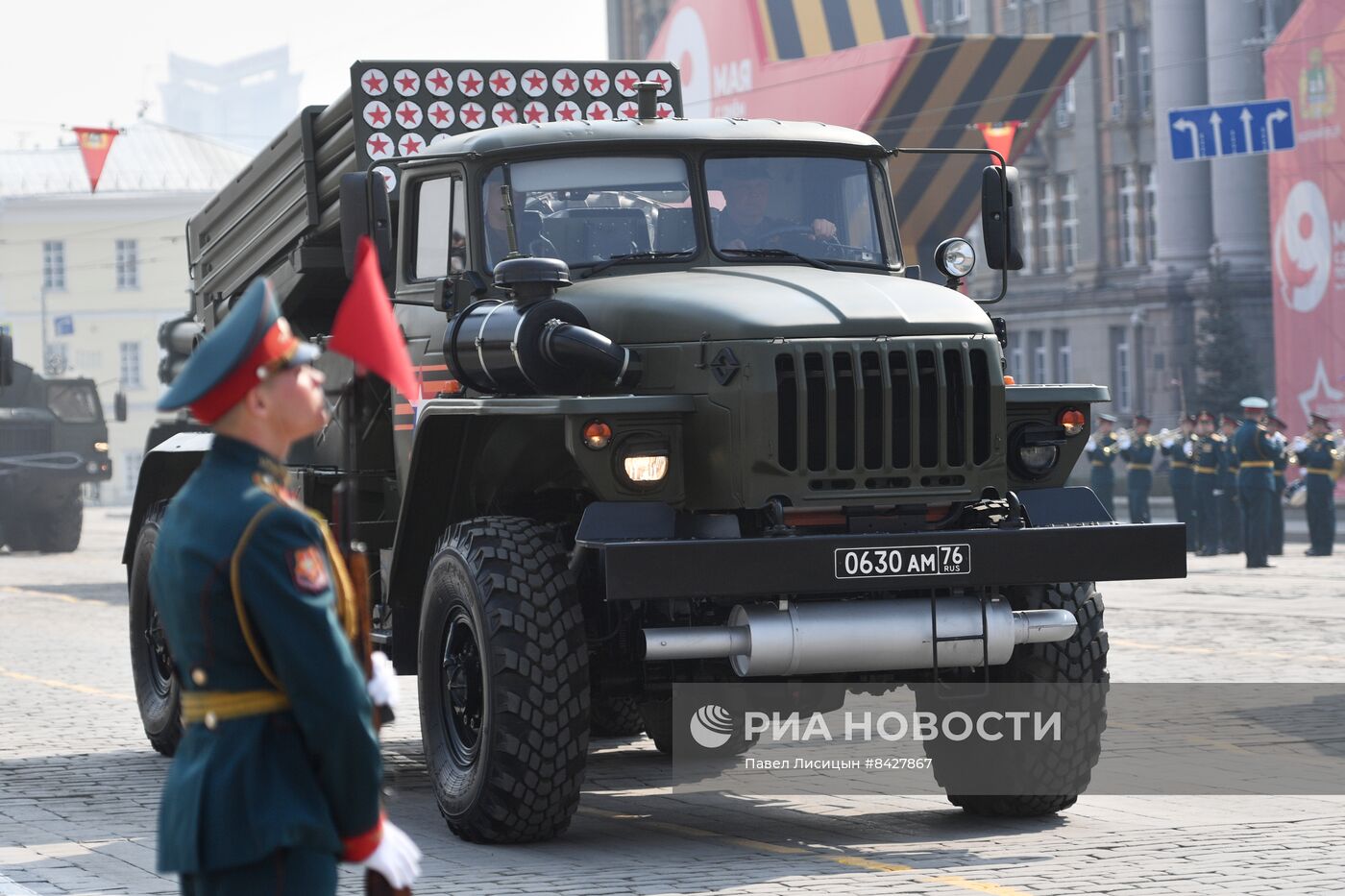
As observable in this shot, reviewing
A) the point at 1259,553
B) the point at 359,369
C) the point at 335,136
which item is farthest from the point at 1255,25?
the point at 359,369

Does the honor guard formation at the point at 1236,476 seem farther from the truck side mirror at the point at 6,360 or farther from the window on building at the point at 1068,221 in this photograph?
the window on building at the point at 1068,221

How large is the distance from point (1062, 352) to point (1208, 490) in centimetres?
3421

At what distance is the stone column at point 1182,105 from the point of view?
5534 centimetres

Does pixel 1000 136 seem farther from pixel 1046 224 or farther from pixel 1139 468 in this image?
pixel 1046 224

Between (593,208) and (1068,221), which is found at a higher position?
(1068,221)

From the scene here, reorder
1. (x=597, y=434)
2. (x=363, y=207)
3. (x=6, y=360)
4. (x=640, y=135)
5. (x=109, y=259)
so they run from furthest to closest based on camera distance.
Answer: (x=109, y=259)
(x=6, y=360)
(x=640, y=135)
(x=363, y=207)
(x=597, y=434)

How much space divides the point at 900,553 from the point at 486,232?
7.45 ft

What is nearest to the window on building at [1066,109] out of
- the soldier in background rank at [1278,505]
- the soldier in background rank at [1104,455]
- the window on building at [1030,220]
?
the window on building at [1030,220]

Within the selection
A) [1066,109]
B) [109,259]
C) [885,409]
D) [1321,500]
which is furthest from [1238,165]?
[885,409]

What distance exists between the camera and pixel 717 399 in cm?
809

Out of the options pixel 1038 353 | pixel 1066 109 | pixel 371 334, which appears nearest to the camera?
pixel 371 334

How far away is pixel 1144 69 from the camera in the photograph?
59188 millimetres

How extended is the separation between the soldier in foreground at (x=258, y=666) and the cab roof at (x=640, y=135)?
5.08 m

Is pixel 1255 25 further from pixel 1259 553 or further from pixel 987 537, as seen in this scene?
pixel 987 537
